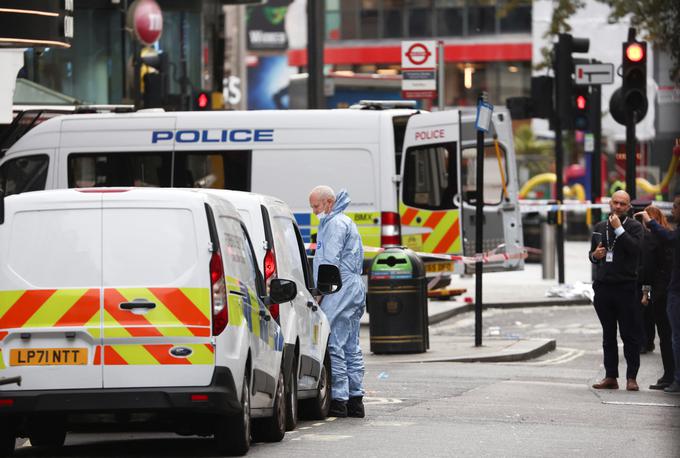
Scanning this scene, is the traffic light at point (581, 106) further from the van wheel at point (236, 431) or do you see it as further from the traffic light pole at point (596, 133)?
the van wheel at point (236, 431)

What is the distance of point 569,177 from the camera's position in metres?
59.7

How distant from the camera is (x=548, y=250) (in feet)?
107

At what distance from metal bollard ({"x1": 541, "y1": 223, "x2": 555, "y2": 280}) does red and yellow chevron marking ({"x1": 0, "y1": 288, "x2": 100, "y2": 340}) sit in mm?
22468

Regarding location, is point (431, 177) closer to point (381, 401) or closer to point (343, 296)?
point (381, 401)

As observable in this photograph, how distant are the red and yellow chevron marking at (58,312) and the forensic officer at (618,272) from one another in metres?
6.58

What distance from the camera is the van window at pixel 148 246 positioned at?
10258 millimetres

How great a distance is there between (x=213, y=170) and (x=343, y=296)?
1069cm

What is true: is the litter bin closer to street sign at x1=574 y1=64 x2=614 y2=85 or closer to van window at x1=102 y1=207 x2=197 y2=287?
street sign at x1=574 y1=64 x2=614 y2=85

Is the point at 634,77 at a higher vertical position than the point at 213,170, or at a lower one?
higher

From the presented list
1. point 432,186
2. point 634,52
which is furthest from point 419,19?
point 634,52

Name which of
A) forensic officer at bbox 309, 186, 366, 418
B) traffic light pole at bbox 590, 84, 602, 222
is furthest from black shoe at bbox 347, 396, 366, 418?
traffic light pole at bbox 590, 84, 602, 222

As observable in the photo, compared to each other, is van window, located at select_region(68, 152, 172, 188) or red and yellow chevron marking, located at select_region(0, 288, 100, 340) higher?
van window, located at select_region(68, 152, 172, 188)

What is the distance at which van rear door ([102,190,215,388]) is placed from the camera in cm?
1017

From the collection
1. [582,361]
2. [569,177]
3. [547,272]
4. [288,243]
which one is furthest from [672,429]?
[569,177]
